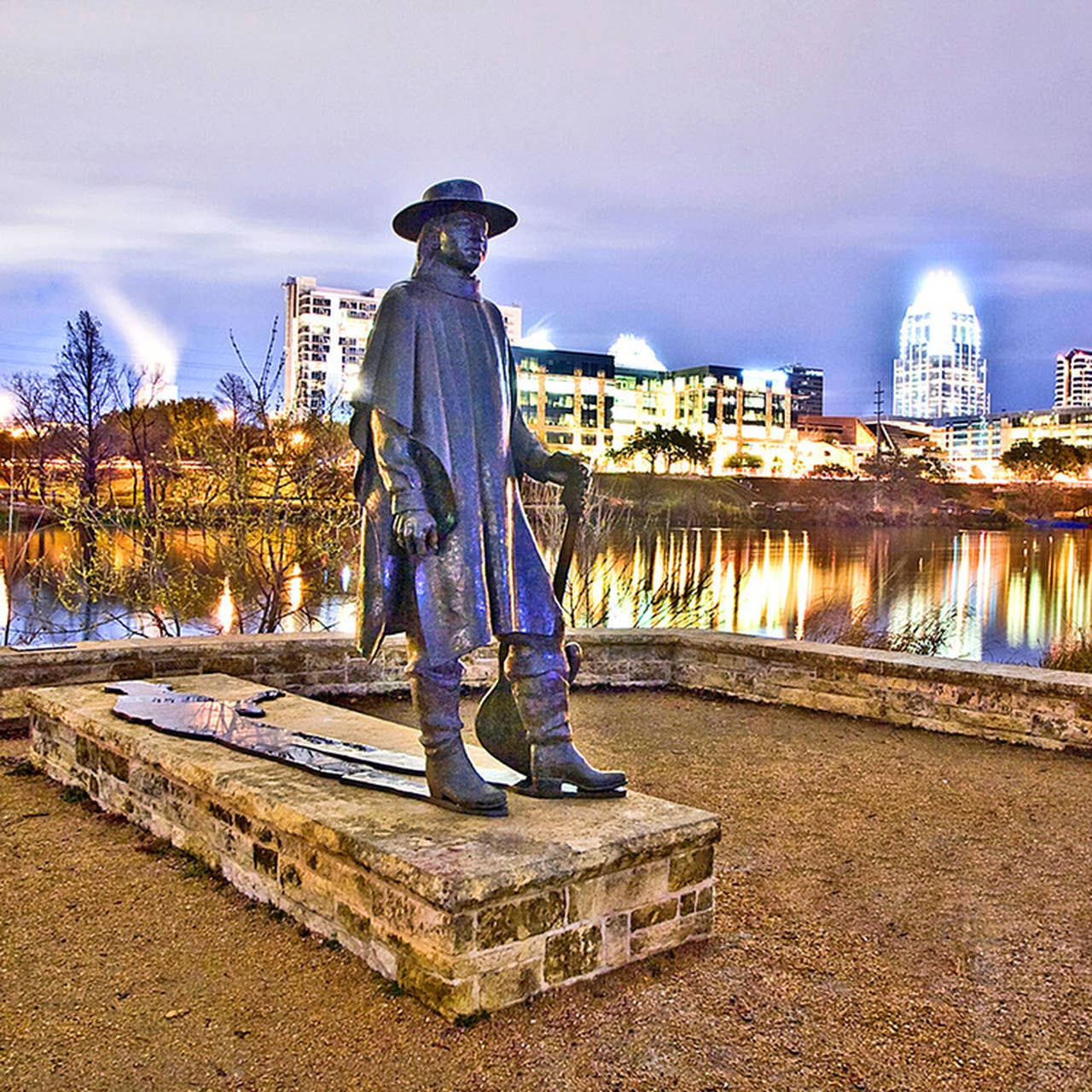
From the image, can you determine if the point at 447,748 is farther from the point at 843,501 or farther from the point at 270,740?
the point at 843,501

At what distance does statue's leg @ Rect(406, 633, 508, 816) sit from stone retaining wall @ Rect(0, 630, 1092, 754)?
3.91 m

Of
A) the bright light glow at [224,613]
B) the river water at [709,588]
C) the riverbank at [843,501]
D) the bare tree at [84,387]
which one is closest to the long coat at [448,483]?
the river water at [709,588]

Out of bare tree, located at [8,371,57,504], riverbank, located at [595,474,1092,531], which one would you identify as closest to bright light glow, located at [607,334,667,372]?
riverbank, located at [595,474,1092,531]

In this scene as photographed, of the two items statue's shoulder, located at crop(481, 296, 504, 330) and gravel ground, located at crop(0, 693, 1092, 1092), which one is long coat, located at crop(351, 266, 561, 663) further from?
gravel ground, located at crop(0, 693, 1092, 1092)

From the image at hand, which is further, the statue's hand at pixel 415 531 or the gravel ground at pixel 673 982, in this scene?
the statue's hand at pixel 415 531

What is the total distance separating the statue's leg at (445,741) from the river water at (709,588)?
7.29 meters

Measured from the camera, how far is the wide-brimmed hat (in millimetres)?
3965

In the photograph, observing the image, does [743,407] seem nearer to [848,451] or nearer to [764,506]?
[848,451]

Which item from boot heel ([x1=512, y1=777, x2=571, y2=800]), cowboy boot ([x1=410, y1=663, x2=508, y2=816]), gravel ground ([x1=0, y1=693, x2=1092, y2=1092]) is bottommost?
gravel ground ([x1=0, y1=693, x2=1092, y2=1092])

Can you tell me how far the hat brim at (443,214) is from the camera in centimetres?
399

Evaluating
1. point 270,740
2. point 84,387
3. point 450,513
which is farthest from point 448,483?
point 84,387

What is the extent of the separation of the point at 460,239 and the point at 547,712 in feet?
5.69

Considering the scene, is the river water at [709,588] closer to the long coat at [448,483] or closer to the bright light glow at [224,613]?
the bright light glow at [224,613]

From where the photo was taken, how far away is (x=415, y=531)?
3.63 m
